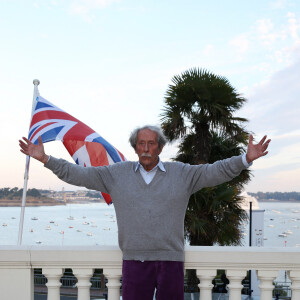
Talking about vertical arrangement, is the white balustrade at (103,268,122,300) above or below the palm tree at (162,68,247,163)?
below

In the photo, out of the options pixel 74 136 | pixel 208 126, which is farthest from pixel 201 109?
pixel 74 136

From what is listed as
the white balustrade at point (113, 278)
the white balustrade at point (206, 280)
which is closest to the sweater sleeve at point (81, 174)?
the white balustrade at point (113, 278)

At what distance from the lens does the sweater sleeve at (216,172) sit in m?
2.37

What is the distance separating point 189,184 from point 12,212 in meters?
176

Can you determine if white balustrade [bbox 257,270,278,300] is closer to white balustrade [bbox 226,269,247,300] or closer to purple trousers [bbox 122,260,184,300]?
white balustrade [bbox 226,269,247,300]

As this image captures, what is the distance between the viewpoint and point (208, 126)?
13.2 m

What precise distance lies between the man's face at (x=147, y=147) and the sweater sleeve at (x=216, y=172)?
246 mm

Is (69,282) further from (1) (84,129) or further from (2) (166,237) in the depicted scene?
(2) (166,237)

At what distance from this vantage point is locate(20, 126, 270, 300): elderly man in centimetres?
239

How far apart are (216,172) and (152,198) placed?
0.40m

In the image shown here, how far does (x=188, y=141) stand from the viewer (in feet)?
44.0

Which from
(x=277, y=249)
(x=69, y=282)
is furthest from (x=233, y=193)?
(x=69, y=282)

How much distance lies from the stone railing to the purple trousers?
0.72 ft

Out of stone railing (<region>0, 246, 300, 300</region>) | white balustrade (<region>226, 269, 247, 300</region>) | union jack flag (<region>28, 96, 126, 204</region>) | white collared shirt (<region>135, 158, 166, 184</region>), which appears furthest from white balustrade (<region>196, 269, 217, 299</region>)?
union jack flag (<region>28, 96, 126, 204</region>)
